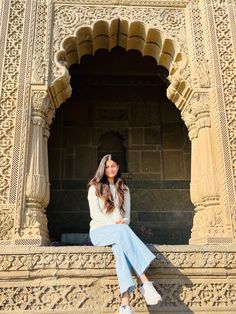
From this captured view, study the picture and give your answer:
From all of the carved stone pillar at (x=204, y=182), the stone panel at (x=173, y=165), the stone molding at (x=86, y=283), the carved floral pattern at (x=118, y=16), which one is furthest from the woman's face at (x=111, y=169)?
the stone panel at (x=173, y=165)

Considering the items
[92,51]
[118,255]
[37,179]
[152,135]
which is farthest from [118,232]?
[152,135]

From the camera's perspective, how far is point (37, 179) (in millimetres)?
4242

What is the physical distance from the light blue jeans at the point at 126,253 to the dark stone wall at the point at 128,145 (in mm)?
2957

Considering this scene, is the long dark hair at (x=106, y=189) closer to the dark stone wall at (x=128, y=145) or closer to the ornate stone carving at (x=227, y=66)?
the ornate stone carving at (x=227, y=66)

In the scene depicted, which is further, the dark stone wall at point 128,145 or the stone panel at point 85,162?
the stone panel at point 85,162

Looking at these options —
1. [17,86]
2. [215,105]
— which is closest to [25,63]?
[17,86]

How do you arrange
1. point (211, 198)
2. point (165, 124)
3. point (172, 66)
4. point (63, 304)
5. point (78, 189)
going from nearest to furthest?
1. point (63, 304)
2. point (211, 198)
3. point (172, 66)
4. point (78, 189)
5. point (165, 124)

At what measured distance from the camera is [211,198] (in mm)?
4324

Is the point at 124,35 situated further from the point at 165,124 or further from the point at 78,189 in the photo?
the point at 78,189

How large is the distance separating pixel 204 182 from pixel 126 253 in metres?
1.42

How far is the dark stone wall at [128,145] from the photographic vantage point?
6.59 metres

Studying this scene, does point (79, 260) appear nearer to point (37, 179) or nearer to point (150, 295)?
point (150, 295)

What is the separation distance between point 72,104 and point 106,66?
0.94 metres

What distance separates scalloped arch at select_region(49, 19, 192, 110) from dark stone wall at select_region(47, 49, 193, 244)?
1555mm
